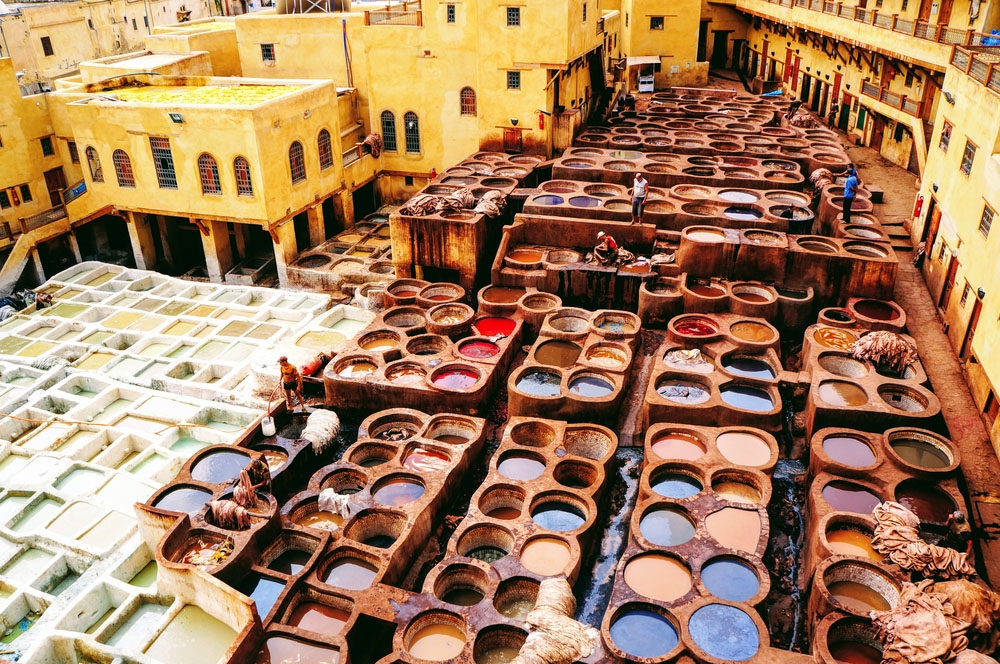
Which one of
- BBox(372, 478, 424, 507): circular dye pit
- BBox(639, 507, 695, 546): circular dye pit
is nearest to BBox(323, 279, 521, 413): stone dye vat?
BBox(372, 478, 424, 507): circular dye pit

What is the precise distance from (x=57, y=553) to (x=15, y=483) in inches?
108

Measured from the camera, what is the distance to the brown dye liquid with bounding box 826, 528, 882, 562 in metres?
11.8

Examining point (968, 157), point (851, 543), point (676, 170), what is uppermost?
point (968, 157)

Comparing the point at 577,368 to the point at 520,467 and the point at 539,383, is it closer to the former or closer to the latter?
the point at 539,383

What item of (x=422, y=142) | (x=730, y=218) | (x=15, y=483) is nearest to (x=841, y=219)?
(x=730, y=218)

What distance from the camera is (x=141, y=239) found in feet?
86.8

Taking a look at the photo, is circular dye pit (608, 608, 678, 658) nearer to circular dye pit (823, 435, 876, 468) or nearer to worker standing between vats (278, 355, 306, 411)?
circular dye pit (823, 435, 876, 468)

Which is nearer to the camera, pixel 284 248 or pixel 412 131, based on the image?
pixel 284 248

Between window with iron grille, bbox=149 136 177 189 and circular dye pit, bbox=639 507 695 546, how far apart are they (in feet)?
63.5

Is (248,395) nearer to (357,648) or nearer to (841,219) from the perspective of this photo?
(357,648)

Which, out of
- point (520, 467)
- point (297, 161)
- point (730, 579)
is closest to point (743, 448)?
point (730, 579)

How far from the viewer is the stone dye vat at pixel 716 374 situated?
597 inches

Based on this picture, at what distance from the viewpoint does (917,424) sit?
14172mm

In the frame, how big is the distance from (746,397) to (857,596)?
5.30 m
